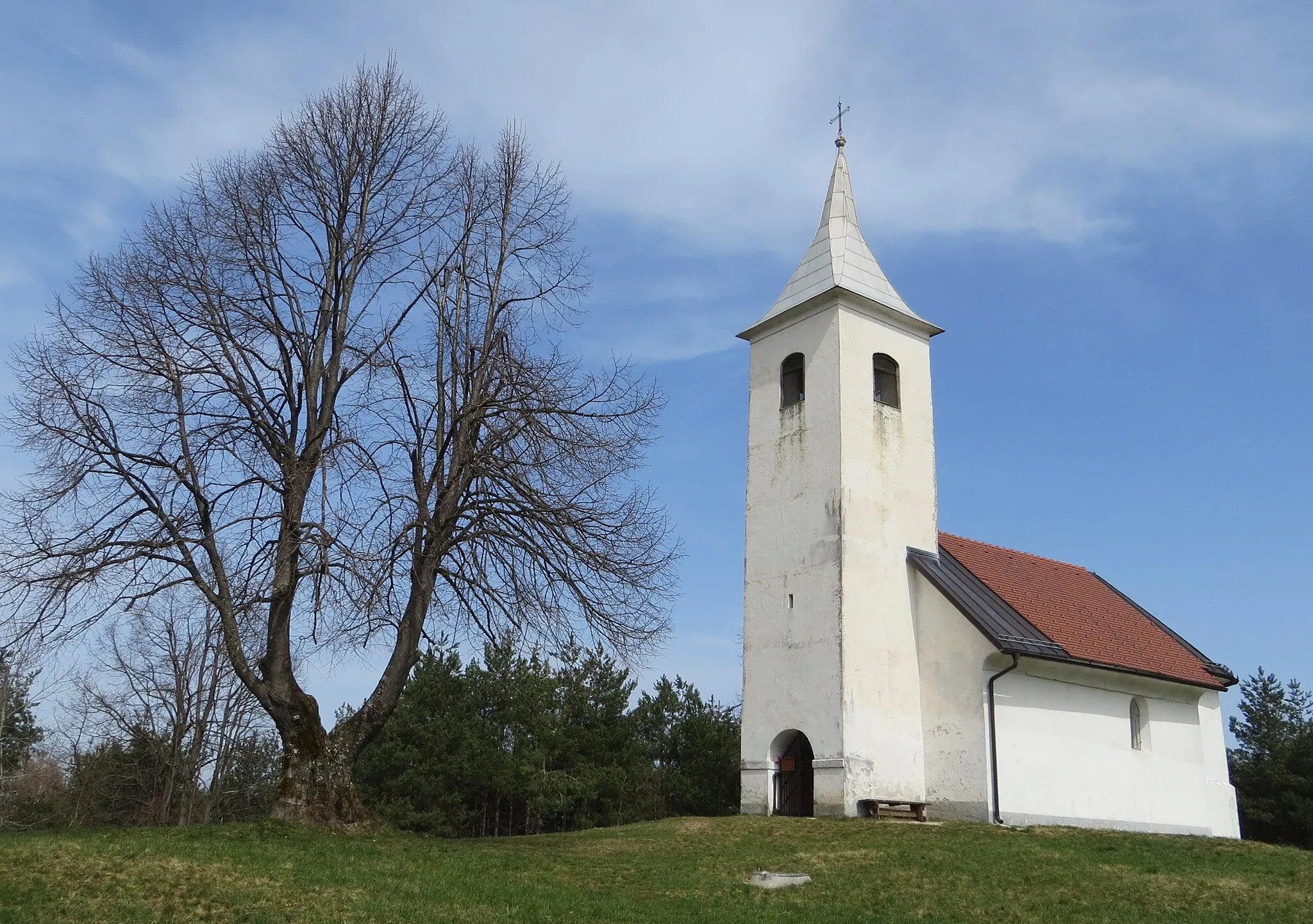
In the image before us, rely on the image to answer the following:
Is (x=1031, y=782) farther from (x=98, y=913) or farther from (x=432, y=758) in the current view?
(x=432, y=758)

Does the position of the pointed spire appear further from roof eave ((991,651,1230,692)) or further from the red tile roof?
roof eave ((991,651,1230,692))

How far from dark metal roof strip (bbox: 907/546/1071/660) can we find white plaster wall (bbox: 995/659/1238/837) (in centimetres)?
42

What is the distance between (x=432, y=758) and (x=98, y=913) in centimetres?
2261

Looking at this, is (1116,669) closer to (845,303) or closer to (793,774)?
(793,774)

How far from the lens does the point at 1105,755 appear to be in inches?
817

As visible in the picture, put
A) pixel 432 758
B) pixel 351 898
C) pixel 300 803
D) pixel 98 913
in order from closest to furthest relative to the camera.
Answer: pixel 98 913 → pixel 351 898 → pixel 300 803 → pixel 432 758

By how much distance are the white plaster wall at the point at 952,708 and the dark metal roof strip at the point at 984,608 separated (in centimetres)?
28

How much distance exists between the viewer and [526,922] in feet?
32.3

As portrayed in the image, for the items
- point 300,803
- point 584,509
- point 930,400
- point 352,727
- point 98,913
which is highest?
point 930,400

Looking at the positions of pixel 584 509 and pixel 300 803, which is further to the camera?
pixel 584 509

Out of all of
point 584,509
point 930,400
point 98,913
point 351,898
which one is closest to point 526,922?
point 351,898

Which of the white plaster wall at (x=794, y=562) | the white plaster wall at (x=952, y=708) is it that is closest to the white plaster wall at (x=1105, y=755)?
the white plaster wall at (x=952, y=708)

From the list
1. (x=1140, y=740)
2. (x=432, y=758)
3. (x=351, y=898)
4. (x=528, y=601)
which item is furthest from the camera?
(x=432, y=758)

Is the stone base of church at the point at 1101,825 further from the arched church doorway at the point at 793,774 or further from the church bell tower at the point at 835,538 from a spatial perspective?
the arched church doorway at the point at 793,774
